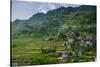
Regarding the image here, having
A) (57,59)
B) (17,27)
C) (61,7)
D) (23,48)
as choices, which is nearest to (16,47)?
(23,48)

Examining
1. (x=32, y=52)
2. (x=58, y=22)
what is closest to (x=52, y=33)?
(x=58, y=22)

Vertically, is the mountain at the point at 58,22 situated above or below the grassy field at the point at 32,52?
above

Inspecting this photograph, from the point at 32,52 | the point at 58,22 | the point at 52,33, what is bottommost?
the point at 32,52

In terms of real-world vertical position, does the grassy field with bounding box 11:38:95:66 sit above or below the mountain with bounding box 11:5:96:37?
below

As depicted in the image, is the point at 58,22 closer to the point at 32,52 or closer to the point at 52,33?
the point at 52,33

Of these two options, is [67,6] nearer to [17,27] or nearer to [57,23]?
[57,23]
